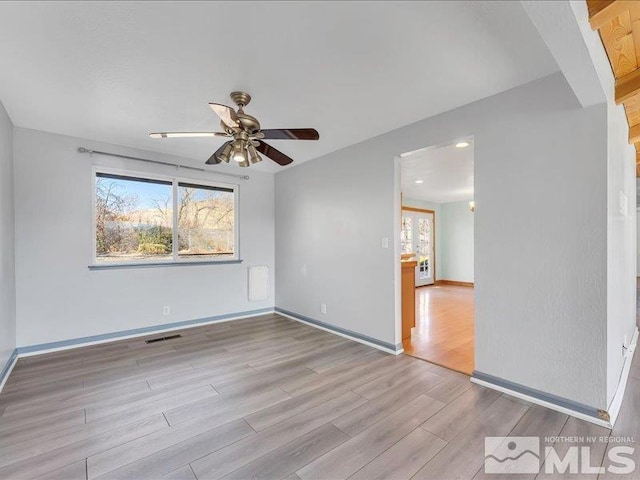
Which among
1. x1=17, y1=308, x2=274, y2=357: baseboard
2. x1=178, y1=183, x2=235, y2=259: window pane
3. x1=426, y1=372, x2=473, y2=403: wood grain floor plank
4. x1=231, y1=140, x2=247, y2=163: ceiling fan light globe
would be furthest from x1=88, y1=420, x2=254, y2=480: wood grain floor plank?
x1=178, y1=183, x2=235, y2=259: window pane

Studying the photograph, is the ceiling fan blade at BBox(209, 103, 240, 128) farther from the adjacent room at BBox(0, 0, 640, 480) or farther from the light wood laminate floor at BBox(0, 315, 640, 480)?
the light wood laminate floor at BBox(0, 315, 640, 480)

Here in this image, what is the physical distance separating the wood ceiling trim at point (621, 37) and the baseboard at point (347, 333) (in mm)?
2787

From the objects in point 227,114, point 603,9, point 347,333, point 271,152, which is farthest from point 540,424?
point 227,114

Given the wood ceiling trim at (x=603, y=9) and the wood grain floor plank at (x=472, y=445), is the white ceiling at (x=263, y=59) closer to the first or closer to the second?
the wood ceiling trim at (x=603, y=9)

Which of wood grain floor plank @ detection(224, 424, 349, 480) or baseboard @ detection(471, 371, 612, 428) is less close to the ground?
baseboard @ detection(471, 371, 612, 428)

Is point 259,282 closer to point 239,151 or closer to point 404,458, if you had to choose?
point 239,151

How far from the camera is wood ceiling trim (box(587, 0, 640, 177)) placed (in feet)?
4.25

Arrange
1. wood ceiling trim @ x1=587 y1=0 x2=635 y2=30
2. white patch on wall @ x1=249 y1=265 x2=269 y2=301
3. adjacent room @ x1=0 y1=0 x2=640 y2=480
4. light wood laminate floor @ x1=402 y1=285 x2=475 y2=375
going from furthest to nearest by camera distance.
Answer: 1. white patch on wall @ x1=249 y1=265 x2=269 y2=301
2. light wood laminate floor @ x1=402 y1=285 x2=475 y2=375
3. adjacent room @ x1=0 y1=0 x2=640 y2=480
4. wood ceiling trim @ x1=587 y1=0 x2=635 y2=30

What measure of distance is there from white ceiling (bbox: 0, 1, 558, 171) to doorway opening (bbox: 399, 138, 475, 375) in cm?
78

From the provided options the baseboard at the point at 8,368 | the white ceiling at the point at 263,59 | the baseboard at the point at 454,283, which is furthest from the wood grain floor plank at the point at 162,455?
the baseboard at the point at 454,283

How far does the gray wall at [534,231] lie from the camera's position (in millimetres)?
1954

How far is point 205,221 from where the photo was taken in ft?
14.7

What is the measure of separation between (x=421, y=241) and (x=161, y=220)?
251 inches

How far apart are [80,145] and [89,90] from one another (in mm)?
1454
